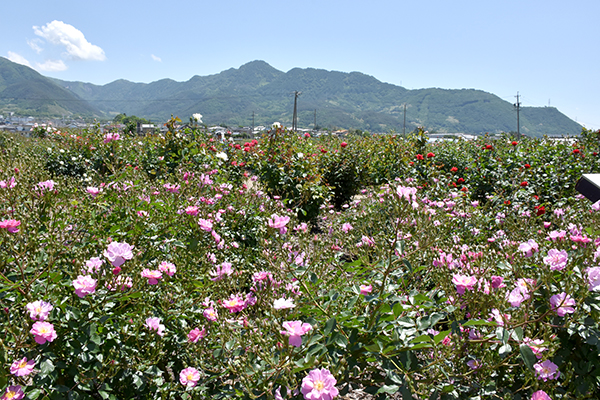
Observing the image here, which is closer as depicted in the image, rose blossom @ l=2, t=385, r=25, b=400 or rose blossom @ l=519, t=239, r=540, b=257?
rose blossom @ l=2, t=385, r=25, b=400

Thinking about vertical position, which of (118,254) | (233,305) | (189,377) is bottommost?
(189,377)

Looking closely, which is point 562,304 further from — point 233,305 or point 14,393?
point 14,393

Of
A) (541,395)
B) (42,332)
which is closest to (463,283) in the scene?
(541,395)

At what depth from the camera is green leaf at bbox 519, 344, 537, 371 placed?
1.18m

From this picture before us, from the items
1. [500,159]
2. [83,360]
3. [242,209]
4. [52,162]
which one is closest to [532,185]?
[500,159]

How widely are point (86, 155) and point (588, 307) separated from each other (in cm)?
812

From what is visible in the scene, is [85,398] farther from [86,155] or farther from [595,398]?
[86,155]

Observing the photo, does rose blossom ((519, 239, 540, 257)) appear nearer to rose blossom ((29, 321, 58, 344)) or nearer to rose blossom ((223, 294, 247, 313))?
rose blossom ((223, 294, 247, 313))

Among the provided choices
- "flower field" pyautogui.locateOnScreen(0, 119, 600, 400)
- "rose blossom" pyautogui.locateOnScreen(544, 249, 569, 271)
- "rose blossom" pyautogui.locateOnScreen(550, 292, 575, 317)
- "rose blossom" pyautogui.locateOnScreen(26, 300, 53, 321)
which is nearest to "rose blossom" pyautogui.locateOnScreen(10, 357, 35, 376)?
"flower field" pyautogui.locateOnScreen(0, 119, 600, 400)

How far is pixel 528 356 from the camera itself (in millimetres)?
1191

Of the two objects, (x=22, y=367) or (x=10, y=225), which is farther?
(x=10, y=225)

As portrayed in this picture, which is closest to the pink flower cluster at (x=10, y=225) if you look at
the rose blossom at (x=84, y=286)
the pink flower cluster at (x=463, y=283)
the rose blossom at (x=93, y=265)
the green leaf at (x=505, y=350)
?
the rose blossom at (x=93, y=265)

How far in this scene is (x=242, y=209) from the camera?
3.12 meters

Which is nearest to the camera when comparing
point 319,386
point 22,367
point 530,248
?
point 319,386
